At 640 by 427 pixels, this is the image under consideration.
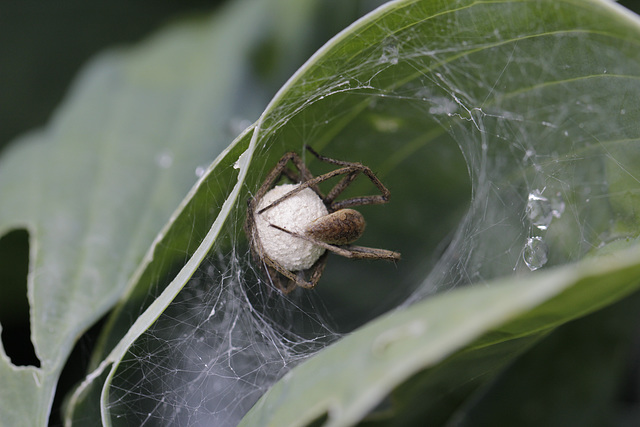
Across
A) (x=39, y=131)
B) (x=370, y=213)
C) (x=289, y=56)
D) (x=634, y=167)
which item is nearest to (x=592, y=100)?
(x=634, y=167)

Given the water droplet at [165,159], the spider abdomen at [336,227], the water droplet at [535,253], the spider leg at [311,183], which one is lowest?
the water droplet at [535,253]

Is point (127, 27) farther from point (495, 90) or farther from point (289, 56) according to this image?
point (495, 90)

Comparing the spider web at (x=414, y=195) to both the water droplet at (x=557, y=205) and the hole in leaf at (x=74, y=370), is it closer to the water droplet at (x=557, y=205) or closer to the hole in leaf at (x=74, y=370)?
the water droplet at (x=557, y=205)

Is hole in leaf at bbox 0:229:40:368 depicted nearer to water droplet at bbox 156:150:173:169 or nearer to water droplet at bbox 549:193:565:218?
water droplet at bbox 156:150:173:169

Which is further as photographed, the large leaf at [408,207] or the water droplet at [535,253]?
the water droplet at [535,253]

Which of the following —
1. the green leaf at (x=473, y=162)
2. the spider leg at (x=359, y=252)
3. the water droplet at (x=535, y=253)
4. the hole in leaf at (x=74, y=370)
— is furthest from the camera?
the hole in leaf at (x=74, y=370)

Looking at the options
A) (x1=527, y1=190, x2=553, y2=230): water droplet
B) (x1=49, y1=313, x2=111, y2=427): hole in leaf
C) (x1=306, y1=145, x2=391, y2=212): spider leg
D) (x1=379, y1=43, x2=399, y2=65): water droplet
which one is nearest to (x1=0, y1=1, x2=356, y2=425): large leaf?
(x1=49, y1=313, x2=111, y2=427): hole in leaf

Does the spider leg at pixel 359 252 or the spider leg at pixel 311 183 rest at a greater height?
the spider leg at pixel 311 183

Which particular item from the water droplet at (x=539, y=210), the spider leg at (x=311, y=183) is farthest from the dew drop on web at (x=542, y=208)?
the spider leg at (x=311, y=183)
